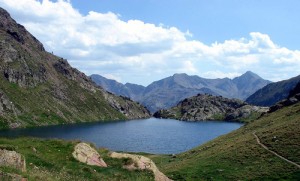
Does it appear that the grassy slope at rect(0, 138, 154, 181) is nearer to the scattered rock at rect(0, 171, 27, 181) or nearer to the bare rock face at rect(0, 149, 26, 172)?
the bare rock face at rect(0, 149, 26, 172)

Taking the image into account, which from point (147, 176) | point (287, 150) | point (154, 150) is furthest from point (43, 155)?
point (154, 150)

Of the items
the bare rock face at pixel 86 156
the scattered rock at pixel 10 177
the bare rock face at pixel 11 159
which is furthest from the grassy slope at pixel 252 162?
the scattered rock at pixel 10 177

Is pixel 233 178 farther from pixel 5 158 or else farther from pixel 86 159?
pixel 5 158

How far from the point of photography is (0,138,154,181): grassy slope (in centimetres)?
3108

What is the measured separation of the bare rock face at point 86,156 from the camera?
126ft

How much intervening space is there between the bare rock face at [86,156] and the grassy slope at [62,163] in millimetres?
648

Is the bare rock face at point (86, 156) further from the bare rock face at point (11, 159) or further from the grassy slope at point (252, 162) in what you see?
the grassy slope at point (252, 162)

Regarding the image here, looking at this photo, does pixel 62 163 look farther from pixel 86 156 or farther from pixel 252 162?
pixel 252 162

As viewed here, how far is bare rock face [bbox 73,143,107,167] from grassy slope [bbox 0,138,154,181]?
648mm

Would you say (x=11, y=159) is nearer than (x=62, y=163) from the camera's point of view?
Yes

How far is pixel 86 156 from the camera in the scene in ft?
130

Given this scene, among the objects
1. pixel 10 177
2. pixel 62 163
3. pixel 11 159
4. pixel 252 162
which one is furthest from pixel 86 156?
pixel 252 162

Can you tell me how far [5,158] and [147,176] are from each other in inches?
599

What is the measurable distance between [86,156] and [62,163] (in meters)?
4.28
